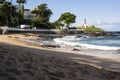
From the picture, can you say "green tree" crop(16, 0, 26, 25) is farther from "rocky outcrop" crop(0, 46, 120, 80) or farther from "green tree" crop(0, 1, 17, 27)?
"rocky outcrop" crop(0, 46, 120, 80)

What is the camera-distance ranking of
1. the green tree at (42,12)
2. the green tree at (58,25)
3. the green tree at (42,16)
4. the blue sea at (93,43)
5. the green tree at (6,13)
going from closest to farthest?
the blue sea at (93,43)
the green tree at (6,13)
the green tree at (42,16)
the green tree at (42,12)
the green tree at (58,25)

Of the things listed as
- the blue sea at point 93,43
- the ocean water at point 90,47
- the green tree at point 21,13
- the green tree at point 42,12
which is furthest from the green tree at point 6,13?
the ocean water at point 90,47

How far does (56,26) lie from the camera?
12212cm

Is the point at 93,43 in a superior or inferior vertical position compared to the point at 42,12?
inferior

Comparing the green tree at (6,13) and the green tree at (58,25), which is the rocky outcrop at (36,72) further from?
the green tree at (58,25)

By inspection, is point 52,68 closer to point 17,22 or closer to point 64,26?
point 17,22

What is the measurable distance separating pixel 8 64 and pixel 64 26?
384ft

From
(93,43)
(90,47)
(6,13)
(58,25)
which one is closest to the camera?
(90,47)

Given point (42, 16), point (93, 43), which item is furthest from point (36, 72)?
point (42, 16)

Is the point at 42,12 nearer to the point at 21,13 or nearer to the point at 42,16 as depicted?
the point at 42,16

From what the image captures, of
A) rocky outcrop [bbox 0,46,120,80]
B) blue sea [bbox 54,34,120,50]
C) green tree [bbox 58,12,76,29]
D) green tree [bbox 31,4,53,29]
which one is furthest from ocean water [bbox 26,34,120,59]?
green tree [bbox 58,12,76,29]

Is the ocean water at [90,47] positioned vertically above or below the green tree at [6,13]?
below

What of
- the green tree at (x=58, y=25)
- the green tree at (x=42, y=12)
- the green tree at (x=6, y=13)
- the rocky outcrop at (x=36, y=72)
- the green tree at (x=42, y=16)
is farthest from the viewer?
the green tree at (x=58, y=25)

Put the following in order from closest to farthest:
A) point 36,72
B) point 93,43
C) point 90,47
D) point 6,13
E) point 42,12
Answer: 1. point 36,72
2. point 90,47
3. point 93,43
4. point 6,13
5. point 42,12
